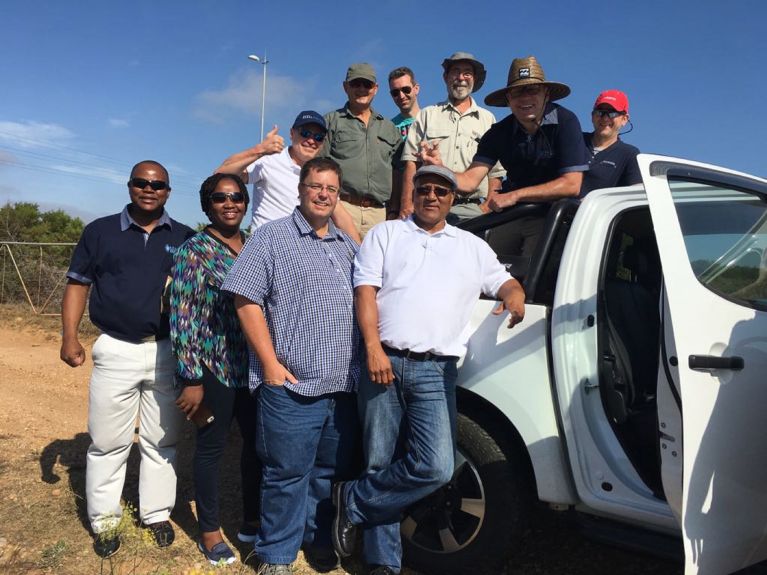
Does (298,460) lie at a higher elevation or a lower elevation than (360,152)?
lower

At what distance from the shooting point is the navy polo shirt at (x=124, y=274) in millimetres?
2959

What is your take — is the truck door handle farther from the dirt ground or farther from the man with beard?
the man with beard

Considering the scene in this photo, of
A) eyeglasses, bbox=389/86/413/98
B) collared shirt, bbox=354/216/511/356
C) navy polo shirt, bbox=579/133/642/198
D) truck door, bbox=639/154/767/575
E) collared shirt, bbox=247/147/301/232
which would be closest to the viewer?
truck door, bbox=639/154/767/575

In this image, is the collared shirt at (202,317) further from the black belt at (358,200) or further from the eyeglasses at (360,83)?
the eyeglasses at (360,83)

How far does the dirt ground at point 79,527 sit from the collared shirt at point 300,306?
898 millimetres

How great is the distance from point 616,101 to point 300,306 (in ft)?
9.13

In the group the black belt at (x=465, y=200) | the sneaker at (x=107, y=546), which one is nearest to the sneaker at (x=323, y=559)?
the sneaker at (x=107, y=546)

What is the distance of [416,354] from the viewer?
2594mm

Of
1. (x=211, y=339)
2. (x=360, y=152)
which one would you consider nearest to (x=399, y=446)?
(x=211, y=339)

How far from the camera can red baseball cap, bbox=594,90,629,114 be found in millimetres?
4105

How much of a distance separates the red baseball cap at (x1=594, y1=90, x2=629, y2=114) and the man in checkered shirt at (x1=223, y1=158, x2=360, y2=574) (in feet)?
7.51

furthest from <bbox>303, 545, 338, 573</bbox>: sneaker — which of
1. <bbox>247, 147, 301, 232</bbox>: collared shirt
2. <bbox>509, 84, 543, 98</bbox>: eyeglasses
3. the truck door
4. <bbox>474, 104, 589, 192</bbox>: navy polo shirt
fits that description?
<bbox>509, 84, 543, 98</bbox>: eyeglasses

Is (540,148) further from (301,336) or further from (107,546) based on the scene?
(107,546)

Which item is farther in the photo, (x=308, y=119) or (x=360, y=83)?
(x=360, y=83)
